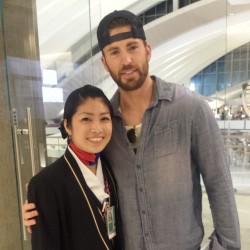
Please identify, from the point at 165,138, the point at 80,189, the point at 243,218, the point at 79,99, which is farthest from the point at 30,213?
the point at 243,218

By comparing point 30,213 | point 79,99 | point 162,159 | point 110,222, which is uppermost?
point 79,99

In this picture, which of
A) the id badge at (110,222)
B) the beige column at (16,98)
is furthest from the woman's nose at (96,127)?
the beige column at (16,98)

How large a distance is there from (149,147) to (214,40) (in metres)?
7.50

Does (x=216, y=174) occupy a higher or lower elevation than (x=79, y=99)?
lower

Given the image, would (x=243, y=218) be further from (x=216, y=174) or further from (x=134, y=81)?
(x=134, y=81)

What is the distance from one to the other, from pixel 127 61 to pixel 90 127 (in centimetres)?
30

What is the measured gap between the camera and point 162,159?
1.18 metres

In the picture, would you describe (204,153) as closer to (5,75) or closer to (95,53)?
(5,75)

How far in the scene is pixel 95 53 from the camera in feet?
7.79

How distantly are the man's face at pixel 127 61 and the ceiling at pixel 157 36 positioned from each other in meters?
0.69

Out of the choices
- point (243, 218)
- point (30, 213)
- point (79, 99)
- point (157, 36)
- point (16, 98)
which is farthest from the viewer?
point (157, 36)

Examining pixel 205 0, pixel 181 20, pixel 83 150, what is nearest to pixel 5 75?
pixel 83 150

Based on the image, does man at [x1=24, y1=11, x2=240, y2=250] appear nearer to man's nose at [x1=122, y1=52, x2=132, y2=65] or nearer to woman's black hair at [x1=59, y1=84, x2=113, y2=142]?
man's nose at [x1=122, y1=52, x2=132, y2=65]

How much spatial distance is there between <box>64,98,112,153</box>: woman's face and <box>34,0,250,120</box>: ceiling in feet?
2.44
